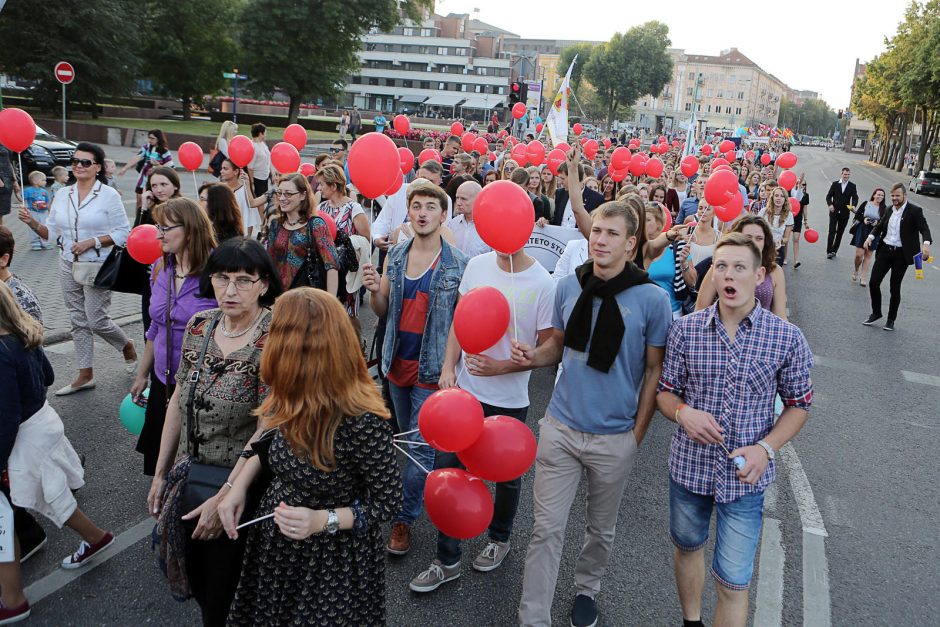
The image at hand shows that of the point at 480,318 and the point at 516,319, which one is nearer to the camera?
the point at 480,318

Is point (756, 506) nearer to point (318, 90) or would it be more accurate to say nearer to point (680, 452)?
point (680, 452)

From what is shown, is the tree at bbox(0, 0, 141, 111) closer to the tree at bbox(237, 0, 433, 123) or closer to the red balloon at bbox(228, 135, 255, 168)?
the tree at bbox(237, 0, 433, 123)

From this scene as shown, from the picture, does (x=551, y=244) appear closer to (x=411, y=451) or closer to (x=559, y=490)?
(x=411, y=451)

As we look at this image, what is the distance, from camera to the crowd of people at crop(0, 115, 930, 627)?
92.2 inches

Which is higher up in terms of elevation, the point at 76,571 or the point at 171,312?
the point at 171,312

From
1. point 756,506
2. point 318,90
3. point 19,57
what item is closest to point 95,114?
→ point 19,57

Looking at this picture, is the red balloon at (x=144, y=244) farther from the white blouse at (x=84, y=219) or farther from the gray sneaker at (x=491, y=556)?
the gray sneaker at (x=491, y=556)

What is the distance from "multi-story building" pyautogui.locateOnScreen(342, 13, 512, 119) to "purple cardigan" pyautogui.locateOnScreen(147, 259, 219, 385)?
102 meters

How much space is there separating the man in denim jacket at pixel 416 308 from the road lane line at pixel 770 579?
6.16 feet

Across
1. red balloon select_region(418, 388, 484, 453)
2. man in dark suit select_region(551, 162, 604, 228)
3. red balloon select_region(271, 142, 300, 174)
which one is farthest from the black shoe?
red balloon select_region(271, 142, 300, 174)

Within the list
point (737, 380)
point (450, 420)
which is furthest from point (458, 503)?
point (737, 380)

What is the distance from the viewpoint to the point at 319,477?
2.32 m

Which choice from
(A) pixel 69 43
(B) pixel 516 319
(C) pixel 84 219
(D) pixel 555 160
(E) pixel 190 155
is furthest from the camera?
(A) pixel 69 43

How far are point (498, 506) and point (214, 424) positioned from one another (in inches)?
67.7
